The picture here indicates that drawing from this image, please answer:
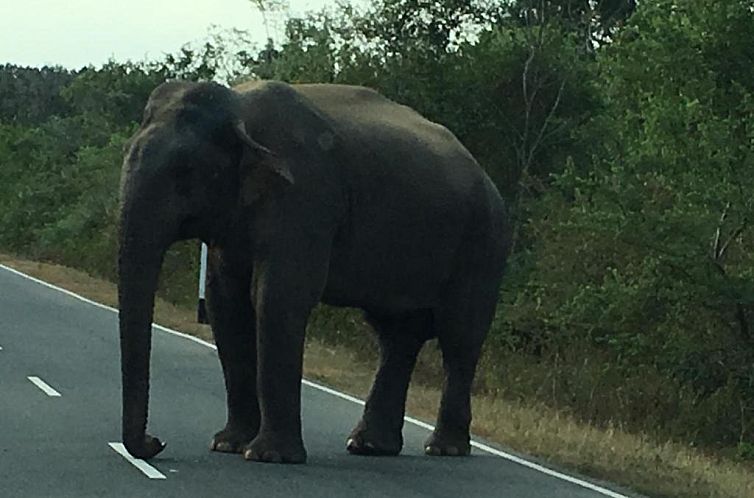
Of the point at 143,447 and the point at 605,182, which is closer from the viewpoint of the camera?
the point at 143,447

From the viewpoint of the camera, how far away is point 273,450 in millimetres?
12547

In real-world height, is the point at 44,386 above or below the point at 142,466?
below

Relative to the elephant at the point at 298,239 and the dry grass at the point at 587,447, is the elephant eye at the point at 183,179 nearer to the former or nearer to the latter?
the elephant at the point at 298,239

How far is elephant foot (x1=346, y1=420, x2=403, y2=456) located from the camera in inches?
542

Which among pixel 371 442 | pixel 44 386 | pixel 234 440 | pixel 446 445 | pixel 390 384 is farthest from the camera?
pixel 44 386

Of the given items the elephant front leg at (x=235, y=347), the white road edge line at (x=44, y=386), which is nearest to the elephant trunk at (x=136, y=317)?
the elephant front leg at (x=235, y=347)

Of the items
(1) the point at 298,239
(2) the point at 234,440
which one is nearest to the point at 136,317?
(1) the point at 298,239

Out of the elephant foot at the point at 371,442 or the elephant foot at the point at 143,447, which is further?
the elephant foot at the point at 371,442

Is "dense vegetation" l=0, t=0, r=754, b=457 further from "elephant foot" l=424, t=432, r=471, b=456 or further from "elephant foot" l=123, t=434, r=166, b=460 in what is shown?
"elephant foot" l=123, t=434, r=166, b=460

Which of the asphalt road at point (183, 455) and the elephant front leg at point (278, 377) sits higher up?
the elephant front leg at point (278, 377)

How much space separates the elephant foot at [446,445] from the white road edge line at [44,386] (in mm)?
4916

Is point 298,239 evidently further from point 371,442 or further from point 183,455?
point 371,442

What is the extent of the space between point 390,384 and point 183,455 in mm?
1928

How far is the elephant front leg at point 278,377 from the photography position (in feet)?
40.9
